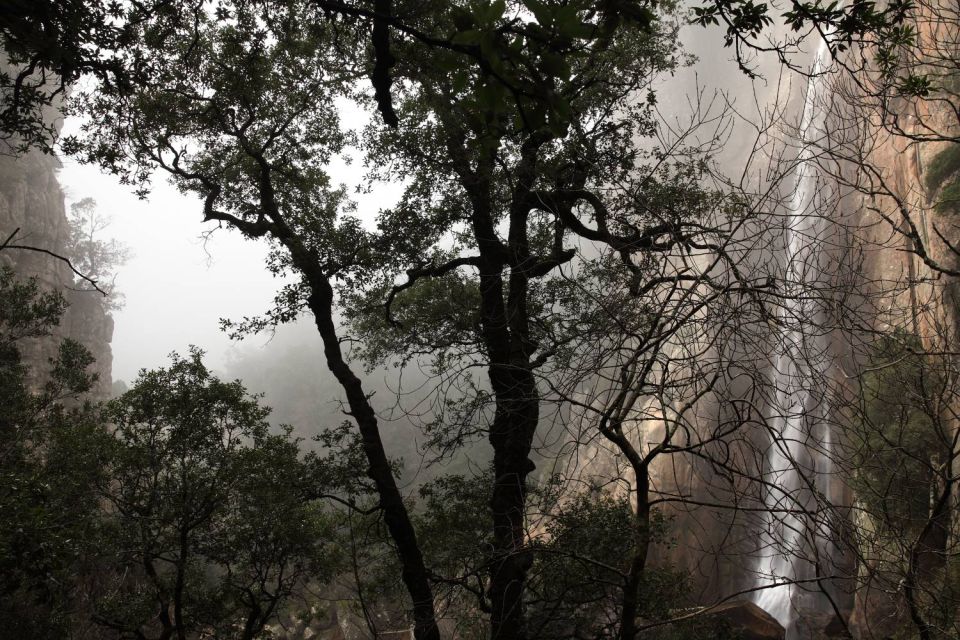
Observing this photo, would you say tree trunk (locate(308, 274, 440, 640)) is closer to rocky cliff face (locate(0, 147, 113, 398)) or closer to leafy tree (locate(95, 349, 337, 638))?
leafy tree (locate(95, 349, 337, 638))

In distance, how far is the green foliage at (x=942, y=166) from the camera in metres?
11.8

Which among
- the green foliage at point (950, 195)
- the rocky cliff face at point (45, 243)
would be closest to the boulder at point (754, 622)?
the green foliage at point (950, 195)

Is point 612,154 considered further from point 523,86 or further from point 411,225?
point 523,86

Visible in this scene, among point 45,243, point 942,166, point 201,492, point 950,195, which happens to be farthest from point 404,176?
point 45,243

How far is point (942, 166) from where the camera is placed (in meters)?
12.0

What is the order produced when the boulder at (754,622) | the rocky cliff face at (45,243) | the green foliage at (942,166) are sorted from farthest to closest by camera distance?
the rocky cliff face at (45,243), the boulder at (754,622), the green foliage at (942,166)

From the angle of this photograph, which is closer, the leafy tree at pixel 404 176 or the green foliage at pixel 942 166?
the leafy tree at pixel 404 176

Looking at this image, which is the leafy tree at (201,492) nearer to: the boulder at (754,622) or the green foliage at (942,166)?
the boulder at (754,622)

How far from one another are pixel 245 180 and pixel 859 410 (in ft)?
26.9

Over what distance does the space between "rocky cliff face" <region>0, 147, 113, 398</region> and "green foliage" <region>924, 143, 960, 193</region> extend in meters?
25.1

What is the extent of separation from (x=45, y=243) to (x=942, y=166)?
32.3 meters

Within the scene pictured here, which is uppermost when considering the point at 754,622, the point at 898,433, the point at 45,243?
the point at 45,243

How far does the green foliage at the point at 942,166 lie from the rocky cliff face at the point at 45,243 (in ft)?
82.4

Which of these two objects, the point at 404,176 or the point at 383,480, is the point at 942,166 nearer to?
the point at 404,176
